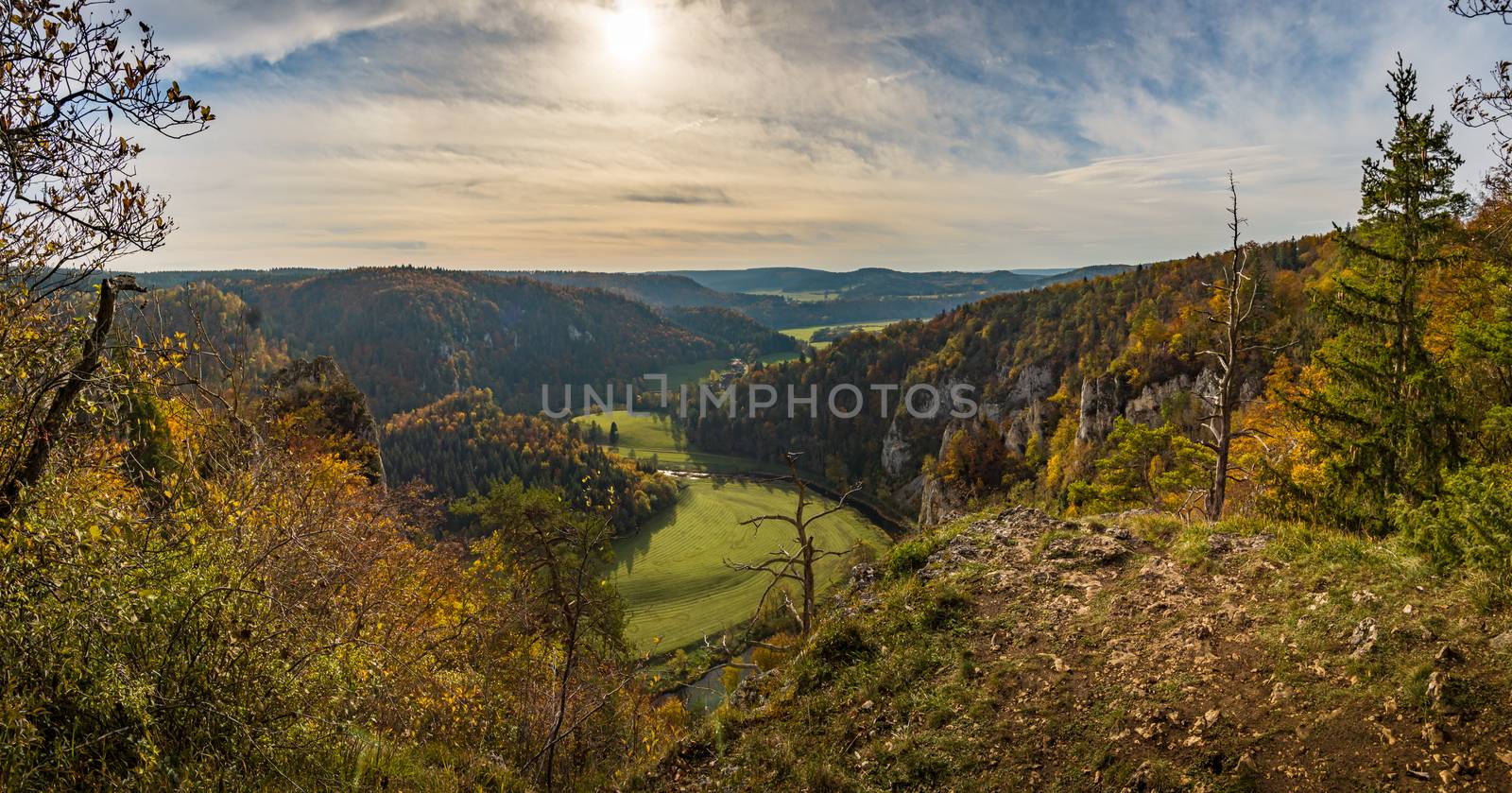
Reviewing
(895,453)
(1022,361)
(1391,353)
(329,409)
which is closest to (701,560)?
(895,453)

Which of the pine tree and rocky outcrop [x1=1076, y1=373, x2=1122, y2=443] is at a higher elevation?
the pine tree

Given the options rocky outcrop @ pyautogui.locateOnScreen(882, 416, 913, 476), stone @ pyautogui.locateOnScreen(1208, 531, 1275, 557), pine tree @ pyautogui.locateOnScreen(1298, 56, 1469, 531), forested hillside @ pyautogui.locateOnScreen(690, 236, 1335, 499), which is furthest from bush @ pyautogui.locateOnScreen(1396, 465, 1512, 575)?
rocky outcrop @ pyautogui.locateOnScreen(882, 416, 913, 476)

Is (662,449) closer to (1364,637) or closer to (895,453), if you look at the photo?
(895,453)

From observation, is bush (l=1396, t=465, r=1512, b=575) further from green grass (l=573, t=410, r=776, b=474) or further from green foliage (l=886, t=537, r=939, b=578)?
green grass (l=573, t=410, r=776, b=474)

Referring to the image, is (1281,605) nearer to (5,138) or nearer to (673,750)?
(673,750)

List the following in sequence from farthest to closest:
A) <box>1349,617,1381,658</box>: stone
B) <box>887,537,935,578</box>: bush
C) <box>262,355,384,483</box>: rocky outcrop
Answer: <box>262,355,384,483</box>: rocky outcrop → <box>887,537,935,578</box>: bush → <box>1349,617,1381,658</box>: stone

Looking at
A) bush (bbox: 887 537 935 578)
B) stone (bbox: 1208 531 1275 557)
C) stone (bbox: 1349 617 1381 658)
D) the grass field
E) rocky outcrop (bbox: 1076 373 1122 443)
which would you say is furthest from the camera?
the grass field

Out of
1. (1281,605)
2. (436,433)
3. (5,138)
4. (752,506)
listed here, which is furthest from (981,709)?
(436,433)
